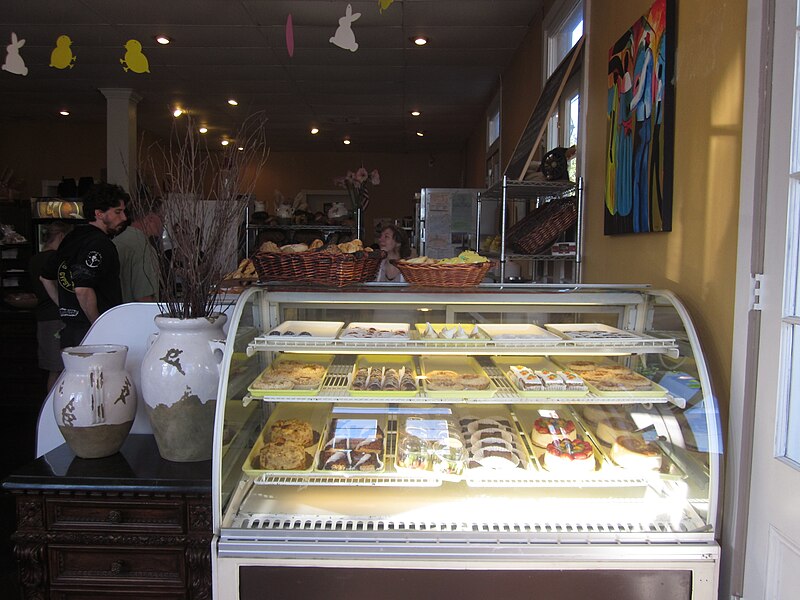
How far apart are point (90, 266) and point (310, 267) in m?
1.78

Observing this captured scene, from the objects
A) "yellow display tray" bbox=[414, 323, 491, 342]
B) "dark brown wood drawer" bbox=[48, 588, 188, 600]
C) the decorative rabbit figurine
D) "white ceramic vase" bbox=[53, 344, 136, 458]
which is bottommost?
"dark brown wood drawer" bbox=[48, 588, 188, 600]

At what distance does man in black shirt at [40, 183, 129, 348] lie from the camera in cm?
332

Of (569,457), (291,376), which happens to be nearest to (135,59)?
(291,376)

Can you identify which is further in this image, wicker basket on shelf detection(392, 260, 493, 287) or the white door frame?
wicker basket on shelf detection(392, 260, 493, 287)

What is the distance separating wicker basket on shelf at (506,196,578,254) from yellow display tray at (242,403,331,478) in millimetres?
1824

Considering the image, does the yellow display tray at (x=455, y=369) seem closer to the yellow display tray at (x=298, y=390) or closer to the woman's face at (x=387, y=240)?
the yellow display tray at (x=298, y=390)

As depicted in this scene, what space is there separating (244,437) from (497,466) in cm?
81

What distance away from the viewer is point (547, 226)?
3.55 m

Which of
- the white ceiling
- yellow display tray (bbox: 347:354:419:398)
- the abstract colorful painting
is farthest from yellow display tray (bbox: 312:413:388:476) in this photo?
the white ceiling

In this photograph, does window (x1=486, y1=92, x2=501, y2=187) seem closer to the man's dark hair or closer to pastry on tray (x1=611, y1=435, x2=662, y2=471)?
the man's dark hair

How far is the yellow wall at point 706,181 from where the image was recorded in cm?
187

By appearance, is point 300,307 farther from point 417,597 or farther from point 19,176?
point 19,176

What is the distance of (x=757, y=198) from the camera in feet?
5.59

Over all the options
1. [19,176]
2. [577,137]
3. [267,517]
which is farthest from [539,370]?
[19,176]
